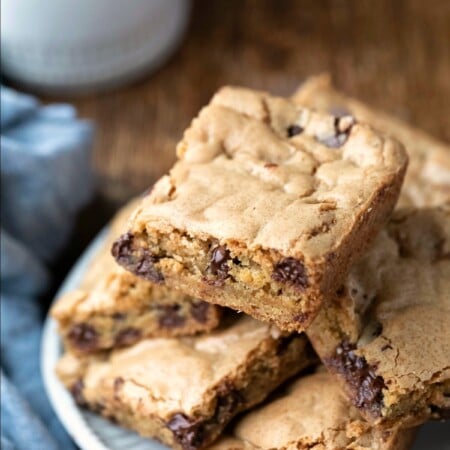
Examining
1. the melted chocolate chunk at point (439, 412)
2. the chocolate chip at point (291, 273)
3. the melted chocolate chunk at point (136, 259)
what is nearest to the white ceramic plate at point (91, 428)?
the melted chocolate chunk at point (439, 412)

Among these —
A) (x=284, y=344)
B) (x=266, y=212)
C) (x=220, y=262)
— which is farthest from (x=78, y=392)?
(x=266, y=212)

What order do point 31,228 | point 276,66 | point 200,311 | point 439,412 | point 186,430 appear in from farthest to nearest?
point 276,66 < point 31,228 < point 200,311 < point 186,430 < point 439,412

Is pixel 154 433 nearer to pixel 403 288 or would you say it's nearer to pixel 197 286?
pixel 197 286

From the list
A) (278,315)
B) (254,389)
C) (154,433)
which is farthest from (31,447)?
(278,315)

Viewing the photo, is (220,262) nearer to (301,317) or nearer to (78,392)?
(301,317)

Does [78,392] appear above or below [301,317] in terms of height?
below

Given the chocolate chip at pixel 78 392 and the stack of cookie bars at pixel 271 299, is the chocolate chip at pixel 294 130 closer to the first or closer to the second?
the stack of cookie bars at pixel 271 299

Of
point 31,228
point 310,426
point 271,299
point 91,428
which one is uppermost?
point 271,299

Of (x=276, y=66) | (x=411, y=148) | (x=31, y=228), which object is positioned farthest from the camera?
(x=276, y=66)

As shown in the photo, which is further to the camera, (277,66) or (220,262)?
(277,66)
